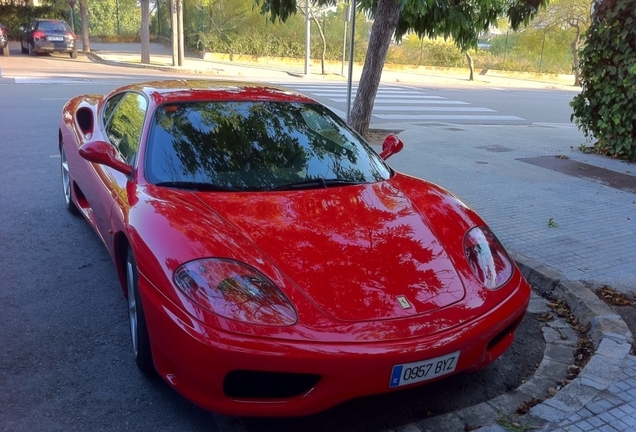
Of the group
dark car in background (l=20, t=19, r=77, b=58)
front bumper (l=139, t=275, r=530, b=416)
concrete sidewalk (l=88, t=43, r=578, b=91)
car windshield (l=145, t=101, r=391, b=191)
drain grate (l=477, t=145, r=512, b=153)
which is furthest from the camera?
concrete sidewalk (l=88, t=43, r=578, b=91)

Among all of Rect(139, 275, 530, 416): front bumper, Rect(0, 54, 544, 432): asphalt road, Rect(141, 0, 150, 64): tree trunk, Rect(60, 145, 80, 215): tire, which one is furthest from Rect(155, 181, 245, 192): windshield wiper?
Rect(141, 0, 150, 64): tree trunk

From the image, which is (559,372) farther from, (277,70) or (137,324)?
(277,70)

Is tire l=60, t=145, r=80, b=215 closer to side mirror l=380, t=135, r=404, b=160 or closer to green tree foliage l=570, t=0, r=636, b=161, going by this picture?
side mirror l=380, t=135, r=404, b=160

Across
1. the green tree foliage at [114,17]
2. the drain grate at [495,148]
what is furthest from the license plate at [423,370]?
the green tree foliage at [114,17]

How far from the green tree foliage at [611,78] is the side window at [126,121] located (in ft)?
24.7

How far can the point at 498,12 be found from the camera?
7.80 m

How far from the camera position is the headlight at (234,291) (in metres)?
2.46

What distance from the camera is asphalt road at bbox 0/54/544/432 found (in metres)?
2.77

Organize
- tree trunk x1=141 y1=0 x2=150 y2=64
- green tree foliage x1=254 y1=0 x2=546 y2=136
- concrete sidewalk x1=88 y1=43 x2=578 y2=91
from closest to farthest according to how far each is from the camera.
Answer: green tree foliage x1=254 y1=0 x2=546 y2=136
tree trunk x1=141 y1=0 x2=150 y2=64
concrete sidewalk x1=88 y1=43 x2=578 y2=91

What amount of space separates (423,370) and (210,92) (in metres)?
2.48

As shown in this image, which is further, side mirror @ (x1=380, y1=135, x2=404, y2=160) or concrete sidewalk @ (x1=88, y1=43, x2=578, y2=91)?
concrete sidewalk @ (x1=88, y1=43, x2=578, y2=91)

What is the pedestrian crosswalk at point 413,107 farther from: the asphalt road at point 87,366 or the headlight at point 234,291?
the headlight at point 234,291

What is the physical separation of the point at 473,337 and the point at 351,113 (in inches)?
286

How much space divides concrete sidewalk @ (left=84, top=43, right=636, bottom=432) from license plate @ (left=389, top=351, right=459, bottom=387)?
355mm
